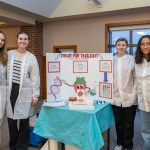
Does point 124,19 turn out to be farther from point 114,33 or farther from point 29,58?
point 29,58

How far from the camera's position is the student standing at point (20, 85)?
7.77 ft

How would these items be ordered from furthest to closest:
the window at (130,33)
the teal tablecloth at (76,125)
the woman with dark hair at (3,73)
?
the window at (130,33) < the woman with dark hair at (3,73) < the teal tablecloth at (76,125)

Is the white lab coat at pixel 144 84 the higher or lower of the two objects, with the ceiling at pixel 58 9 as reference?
lower

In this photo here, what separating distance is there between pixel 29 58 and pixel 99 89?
876 millimetres

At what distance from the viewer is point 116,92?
2.48 metres

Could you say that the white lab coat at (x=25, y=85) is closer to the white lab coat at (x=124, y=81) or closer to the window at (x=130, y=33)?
the white lab coat at (x=124, y=81)

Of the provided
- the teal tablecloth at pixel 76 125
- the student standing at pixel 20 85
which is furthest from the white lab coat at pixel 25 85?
the teal tablecloth at pixel 76 125

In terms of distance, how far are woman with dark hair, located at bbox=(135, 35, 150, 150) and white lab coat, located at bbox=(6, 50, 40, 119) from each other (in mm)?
1148

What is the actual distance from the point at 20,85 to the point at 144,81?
52.0 inches

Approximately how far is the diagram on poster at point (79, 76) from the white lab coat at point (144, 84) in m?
0.33

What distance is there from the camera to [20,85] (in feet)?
7.77

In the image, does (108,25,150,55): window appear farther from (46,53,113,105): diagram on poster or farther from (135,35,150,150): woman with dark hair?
(135,35,150,150): woman with dark hair

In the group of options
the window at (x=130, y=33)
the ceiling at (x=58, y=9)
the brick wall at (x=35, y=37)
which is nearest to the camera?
the ceiling at (x=58, y=9)

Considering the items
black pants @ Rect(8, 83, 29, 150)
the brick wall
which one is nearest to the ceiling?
the brick wall
